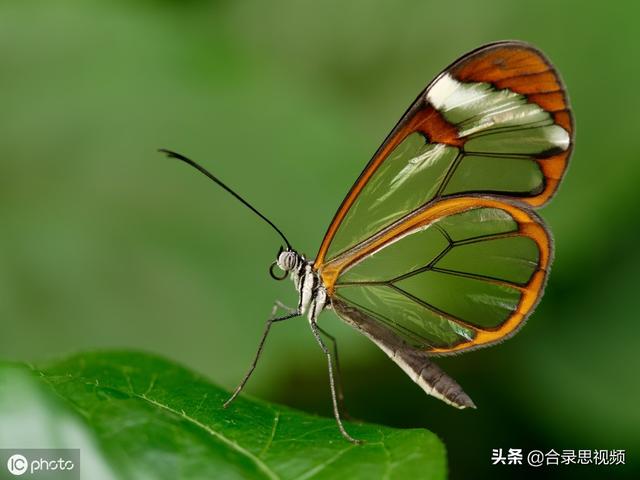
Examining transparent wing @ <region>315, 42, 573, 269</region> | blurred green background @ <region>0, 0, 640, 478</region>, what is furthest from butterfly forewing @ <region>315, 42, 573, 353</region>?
blurred green background @ <region>0, 0, 640, 478</region>

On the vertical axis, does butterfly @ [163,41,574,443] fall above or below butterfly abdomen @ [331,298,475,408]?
above

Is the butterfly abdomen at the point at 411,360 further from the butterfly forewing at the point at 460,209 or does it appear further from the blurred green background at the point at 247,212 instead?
the blurred green background at the point at 247,212

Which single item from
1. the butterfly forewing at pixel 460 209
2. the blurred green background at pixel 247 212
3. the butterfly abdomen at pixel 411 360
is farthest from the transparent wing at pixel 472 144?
the blurred green background at pixel 247 212

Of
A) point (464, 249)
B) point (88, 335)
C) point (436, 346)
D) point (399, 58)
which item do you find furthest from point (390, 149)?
point (399, 58)

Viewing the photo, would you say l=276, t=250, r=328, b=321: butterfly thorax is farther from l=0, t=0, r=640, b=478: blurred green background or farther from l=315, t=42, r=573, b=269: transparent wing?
l=0, t=0, r=640, b=478: blurred green background

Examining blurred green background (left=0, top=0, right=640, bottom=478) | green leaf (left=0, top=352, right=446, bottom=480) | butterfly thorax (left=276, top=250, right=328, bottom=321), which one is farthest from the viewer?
blurred green background (left=0, top=0, right=640, bottom=478)

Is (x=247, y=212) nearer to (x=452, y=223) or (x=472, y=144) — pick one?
(x=452, y=223)

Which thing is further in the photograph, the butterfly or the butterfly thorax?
the butterfly thorax
